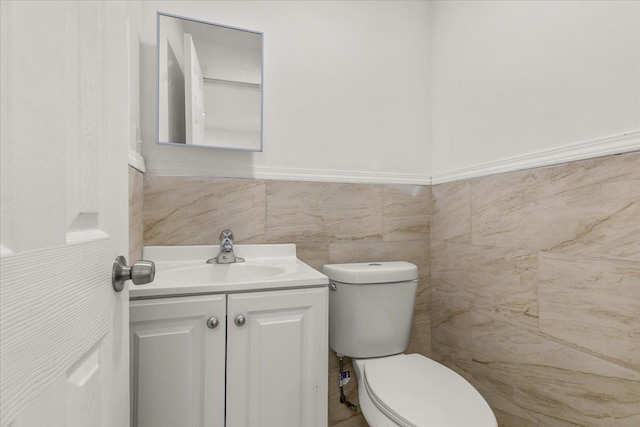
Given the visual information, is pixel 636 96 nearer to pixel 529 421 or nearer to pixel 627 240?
pixel 627 240

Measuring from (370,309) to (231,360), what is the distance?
60cm

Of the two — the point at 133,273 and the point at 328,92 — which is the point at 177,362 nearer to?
the point at 133,273

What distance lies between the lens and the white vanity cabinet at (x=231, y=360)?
892 millimetres

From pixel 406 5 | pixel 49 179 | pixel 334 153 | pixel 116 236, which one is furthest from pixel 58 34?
pixel 406 5

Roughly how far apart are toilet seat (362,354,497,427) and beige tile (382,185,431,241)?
0.61 meters

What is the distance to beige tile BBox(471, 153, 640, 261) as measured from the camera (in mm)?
906

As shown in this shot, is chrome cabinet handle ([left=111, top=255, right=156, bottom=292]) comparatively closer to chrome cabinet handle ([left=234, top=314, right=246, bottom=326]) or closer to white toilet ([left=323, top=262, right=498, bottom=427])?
chrome cabinet handle ([left=234, top=314, right=246, bottom=326])

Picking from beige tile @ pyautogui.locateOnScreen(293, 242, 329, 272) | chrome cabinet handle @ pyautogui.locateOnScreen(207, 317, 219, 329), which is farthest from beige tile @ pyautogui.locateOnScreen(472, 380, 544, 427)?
chrome cabinet handle @ pyautogui.locateOnScreen(207, 317, 219, 329)

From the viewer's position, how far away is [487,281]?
134cm

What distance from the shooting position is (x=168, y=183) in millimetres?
1323

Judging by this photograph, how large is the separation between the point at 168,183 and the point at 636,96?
157 centimetres

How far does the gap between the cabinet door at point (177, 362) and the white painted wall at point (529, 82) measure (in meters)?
1.22

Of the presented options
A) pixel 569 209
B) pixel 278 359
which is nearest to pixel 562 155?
pixel 569 209

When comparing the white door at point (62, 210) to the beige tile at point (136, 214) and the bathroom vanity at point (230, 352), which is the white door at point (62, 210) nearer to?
the bathroom vanity at point (230, 352)
